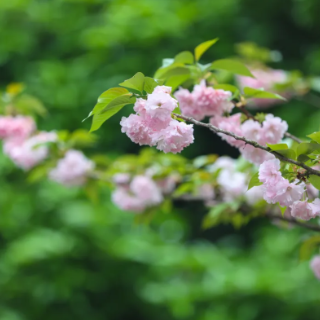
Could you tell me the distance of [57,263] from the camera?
288cm

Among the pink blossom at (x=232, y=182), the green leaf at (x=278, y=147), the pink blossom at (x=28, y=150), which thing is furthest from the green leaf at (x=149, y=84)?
the pink blossom at (x=28, y=150)

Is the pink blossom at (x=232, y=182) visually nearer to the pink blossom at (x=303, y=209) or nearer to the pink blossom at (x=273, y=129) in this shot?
the pink blossom at (x=273, y=129)

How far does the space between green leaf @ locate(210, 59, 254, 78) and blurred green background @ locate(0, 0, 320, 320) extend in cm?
186

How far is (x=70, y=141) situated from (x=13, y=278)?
1.68 metres

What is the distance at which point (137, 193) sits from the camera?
1.37m

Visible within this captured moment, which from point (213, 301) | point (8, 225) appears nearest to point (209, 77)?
point (213, 301)

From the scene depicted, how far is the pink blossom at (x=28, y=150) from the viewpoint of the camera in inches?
56.0

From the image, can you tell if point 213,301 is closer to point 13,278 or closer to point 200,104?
point 13,278

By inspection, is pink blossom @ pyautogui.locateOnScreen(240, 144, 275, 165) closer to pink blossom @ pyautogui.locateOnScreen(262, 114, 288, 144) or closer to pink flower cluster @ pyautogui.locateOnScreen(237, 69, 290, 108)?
pink blossom @ pyautogui.locateOnScreen(262, 114, 288, 144)

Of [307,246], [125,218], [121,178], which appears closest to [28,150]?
[121,178]

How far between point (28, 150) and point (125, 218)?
1767mm

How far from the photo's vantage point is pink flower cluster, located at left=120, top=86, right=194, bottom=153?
0.61 m

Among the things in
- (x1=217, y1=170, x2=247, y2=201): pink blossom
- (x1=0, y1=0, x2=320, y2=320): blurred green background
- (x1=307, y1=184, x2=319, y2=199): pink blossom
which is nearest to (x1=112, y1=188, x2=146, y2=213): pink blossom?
(x1=217, y1=170, x2=247, y2=201): pink blossom

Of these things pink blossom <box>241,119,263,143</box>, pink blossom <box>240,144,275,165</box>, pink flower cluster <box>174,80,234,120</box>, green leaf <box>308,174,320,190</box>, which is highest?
pink flower cluster <box>174,80,234,120</box>
